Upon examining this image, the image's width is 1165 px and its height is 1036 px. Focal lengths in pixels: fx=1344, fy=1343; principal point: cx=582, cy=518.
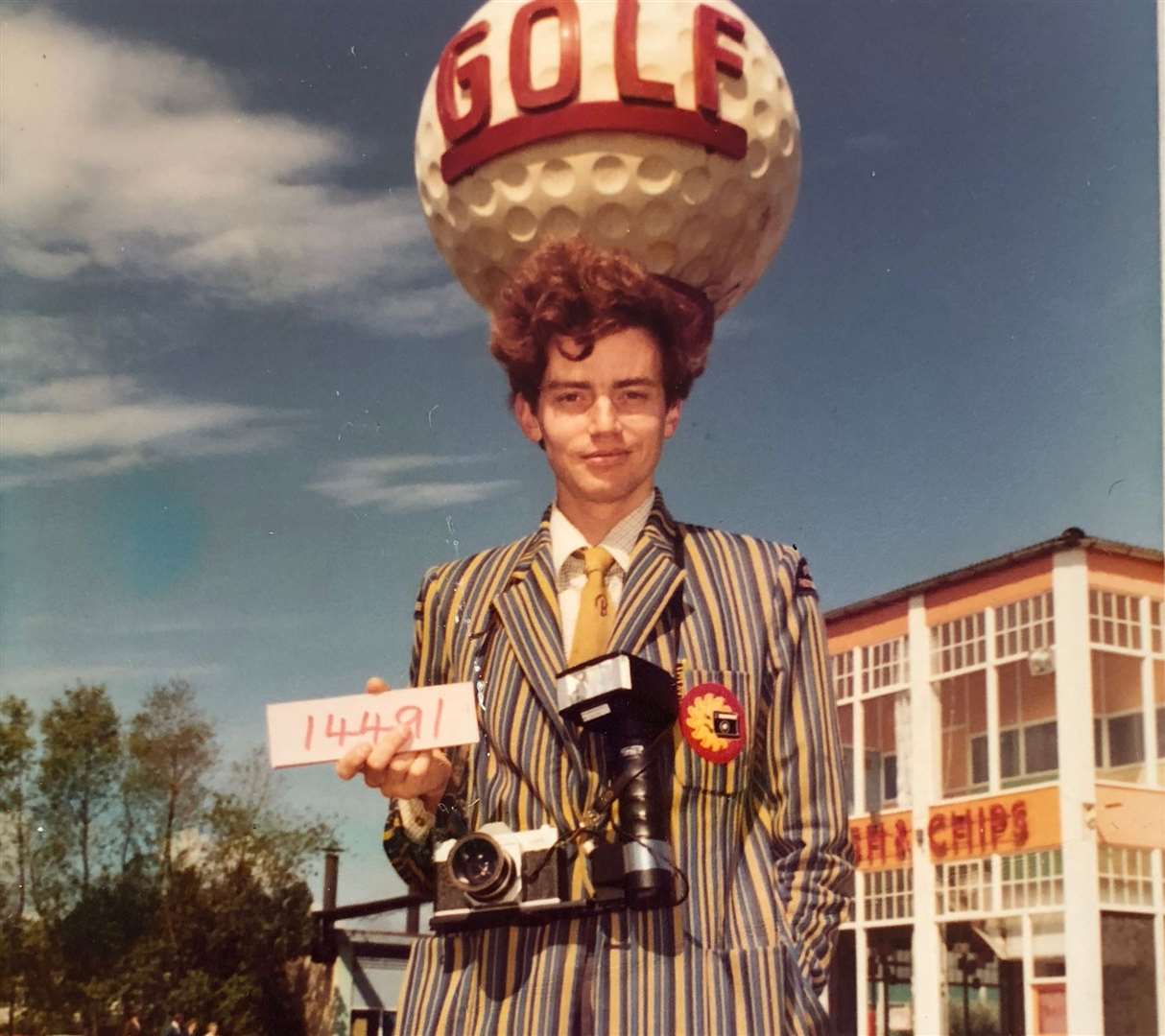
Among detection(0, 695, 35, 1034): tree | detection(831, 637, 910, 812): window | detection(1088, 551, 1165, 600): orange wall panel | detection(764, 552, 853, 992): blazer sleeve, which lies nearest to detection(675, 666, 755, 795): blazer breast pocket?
detection(764, 552, 853, 992): blazer sleeve

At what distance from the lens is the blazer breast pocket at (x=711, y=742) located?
2.47 m

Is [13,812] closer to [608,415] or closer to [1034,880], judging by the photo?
[608,415]

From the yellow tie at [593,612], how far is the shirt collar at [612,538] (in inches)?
1.2

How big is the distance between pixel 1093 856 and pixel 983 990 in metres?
1.97

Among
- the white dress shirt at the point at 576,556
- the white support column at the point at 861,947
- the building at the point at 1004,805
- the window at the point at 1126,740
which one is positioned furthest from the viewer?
the white support column at the point at 861,947

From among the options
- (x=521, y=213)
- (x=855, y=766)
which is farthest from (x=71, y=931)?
(x=521, y=213)

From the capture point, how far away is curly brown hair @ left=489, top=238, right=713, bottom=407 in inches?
111

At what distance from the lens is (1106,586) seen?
1014 cm

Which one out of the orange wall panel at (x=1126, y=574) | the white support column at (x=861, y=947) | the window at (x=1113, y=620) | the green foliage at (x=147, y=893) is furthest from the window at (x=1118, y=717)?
the green foliage at (x=147, y=893)

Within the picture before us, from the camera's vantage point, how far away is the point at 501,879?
2.34 meters

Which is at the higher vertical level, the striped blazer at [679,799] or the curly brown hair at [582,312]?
the curly brown hair at [582,312]

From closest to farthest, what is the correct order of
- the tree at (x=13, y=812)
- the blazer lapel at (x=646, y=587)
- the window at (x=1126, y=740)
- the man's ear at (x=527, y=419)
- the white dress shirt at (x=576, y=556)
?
1. the blazer lapel at (x=646, y=587)
2. the white dress shirt at (x=576, y=556)
3. the man's ear at (x=527, y=419)
4. the tree at (x=13, y=812)
5. the window at (x=1126, y=740)

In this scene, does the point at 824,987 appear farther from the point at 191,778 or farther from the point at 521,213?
the point at 191,778

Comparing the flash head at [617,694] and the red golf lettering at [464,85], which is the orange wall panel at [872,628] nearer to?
the red golf lettering at [464,85]
